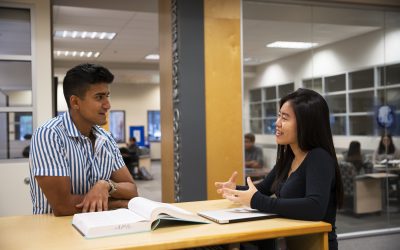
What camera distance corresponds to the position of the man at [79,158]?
67.9 inches

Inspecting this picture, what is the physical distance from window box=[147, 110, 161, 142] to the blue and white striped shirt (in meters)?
13.0

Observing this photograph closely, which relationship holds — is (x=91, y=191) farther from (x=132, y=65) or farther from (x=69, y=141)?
(x=132, y=65)

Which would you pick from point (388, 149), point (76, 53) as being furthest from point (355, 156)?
point (76, 53)

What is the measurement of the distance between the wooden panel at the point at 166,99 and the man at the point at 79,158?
6.17 ft

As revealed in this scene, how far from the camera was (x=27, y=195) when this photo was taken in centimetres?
366

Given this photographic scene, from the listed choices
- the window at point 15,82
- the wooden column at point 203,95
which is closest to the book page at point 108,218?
the wooden column at point 203,95

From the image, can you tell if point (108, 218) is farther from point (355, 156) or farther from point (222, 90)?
point (355, 156)

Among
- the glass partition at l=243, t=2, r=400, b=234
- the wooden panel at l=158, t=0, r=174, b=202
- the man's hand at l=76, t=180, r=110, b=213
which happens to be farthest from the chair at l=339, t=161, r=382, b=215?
the man's hand at l=76, t=180, r=110, b=213

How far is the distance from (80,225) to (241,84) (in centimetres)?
271

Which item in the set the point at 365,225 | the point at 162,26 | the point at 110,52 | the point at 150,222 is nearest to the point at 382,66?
the point at 365,225

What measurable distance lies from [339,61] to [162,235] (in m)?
4.48

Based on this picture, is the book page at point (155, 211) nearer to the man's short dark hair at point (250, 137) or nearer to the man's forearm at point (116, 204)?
the man's forearm at point (116, 204)

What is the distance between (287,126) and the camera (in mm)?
1888

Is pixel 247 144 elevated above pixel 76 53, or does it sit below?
below
